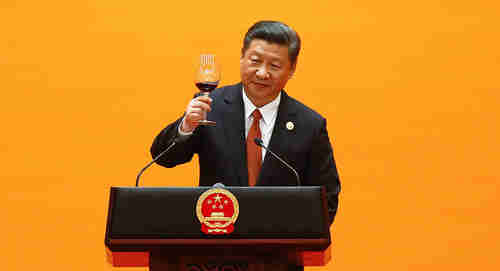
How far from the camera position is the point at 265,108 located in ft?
6.40

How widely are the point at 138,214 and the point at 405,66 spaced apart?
176cm

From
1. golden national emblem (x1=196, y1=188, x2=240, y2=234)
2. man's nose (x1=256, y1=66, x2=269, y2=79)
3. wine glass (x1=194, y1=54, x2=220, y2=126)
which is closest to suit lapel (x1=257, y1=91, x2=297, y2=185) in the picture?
man's nose (x1=256, y1=66, x2=269, y2=79)

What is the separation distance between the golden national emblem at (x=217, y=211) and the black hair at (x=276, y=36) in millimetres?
659

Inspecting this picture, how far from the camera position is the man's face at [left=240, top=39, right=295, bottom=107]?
1.88 meters

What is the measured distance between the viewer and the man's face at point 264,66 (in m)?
1.88

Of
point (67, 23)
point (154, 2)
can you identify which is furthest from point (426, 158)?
point (67, 23)

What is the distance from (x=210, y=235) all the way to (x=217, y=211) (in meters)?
0.05

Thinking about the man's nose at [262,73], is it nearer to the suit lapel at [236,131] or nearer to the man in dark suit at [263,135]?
the man in dark suit at [263,135]

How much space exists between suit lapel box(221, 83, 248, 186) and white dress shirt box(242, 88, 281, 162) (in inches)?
0.8

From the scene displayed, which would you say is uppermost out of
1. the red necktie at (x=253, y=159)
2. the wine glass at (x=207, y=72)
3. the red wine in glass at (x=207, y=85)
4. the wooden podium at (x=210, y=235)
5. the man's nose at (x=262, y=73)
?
the man's nose at (x=262, y=73)

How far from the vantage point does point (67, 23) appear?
8.83 ft

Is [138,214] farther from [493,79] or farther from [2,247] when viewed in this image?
[493,79]

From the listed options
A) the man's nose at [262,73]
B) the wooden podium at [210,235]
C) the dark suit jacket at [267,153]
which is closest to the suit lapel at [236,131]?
the dark suit jacket at [267,153]

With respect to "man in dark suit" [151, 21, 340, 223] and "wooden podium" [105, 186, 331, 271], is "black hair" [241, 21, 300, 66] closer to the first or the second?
"man in dark suit" [151, 21, 340, 223]
